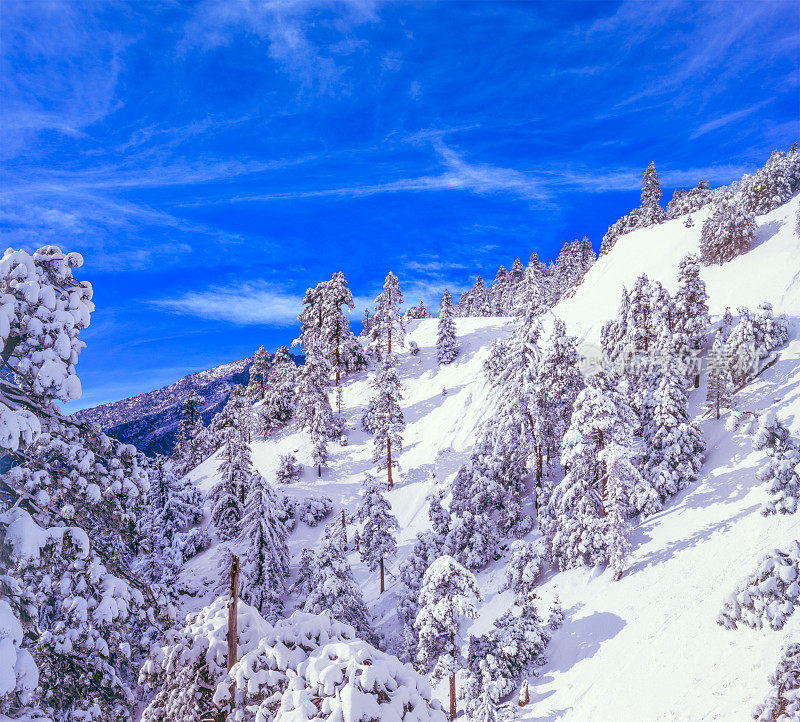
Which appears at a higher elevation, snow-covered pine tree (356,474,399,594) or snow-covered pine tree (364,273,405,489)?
snow-covered pine tree (364,273,405,489)

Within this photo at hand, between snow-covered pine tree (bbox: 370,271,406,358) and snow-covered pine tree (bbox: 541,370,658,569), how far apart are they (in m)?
42.5

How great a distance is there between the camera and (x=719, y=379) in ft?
90.3

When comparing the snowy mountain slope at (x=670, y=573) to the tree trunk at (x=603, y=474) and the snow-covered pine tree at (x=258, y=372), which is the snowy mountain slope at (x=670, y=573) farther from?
the snow-covered pine tree at (x=258, y=372)

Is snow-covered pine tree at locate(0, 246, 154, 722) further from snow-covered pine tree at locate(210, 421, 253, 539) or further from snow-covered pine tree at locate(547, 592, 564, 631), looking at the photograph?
snow-covered pine tree at locate(210, 421, 253, 539)

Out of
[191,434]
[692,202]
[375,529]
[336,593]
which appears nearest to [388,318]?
[191,434]

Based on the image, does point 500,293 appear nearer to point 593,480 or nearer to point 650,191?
point 650,191

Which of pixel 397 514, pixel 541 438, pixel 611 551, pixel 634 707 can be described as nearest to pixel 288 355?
pixel 397 514

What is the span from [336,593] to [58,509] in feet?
64.0

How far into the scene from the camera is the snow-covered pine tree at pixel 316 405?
44.8 m

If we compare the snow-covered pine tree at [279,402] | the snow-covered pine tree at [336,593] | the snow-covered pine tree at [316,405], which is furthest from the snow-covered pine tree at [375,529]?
the snow-covered pine tree at [279,402]

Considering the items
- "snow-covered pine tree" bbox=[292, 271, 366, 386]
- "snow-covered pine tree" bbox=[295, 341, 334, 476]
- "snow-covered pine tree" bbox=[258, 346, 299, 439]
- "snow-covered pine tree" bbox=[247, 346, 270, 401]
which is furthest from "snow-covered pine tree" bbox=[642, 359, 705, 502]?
"snow-covered pine tree" bbox=[247, 346, 270, 401]

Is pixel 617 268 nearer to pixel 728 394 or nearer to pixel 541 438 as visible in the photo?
pixel 728 394

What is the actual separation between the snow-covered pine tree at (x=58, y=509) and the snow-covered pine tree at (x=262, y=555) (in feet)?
72.3

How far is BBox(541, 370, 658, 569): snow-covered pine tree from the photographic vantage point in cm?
2178
